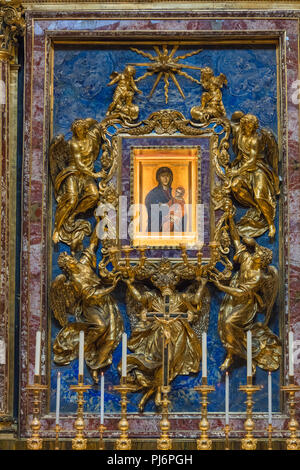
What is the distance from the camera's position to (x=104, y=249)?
10781mm

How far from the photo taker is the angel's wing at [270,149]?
35.4 feet

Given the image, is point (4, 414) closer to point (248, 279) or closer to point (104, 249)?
point (104, 249)

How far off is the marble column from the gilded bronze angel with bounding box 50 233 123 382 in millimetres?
445

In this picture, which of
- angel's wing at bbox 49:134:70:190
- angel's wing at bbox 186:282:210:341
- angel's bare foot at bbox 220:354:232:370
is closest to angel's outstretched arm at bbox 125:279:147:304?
angel's wing at bbox 186:282:210:341

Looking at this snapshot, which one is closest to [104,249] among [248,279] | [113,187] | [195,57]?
[113,187]

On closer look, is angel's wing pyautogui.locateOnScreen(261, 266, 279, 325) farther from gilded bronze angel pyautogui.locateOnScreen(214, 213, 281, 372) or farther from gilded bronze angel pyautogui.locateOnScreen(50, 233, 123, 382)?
gilded bronze angel pyautogui.locateOnScreen(50, 233, 123, 382)

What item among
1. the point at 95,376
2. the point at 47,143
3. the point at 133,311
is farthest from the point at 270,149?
the point at 95,376

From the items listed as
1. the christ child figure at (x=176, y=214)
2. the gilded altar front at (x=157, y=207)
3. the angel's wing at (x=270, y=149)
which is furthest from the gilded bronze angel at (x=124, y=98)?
the angel's wing at (x=270, y=149)

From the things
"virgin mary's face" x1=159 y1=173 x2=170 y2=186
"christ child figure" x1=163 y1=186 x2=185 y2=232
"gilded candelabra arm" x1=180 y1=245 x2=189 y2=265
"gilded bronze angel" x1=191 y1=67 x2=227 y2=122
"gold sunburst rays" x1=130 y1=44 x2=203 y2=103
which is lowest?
"gilded candelabra arm" x1=180 y1=245 x2=189 y2=265

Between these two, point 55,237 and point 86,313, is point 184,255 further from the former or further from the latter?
point 55,237

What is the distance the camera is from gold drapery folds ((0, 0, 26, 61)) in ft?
36.0

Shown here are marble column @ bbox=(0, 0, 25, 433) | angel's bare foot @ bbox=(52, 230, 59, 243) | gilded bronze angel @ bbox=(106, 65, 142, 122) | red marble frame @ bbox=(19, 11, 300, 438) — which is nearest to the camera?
red marble frame @ bbox=(19, 11, 300, 438)

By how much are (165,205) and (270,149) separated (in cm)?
118

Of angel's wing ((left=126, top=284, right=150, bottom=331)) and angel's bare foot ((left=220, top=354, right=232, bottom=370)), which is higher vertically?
angel's wing ((left=126, top=284, right=150, bottom=331))
